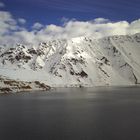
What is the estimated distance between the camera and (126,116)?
8875cm

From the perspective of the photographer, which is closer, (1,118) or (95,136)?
(95,136)

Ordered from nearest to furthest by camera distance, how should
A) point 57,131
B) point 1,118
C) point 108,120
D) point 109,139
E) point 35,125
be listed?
point 109,139
point 57,131
point 35,125
point 108,120
point 1,118

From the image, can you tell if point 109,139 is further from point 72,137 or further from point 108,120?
point 108,120

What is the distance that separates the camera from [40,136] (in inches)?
2486

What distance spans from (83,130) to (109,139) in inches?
383

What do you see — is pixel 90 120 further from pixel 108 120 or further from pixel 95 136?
Answer: pixel 95 136

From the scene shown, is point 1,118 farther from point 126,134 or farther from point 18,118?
point 126,134

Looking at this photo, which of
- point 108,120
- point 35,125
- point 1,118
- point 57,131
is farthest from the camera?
point 1,118

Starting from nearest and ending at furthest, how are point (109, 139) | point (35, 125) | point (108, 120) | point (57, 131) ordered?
point (109, 139), point (57, 131), point (35, 125), point (108, 120)

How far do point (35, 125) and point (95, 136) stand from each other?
18256 mm

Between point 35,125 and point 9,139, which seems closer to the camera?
point 9,139

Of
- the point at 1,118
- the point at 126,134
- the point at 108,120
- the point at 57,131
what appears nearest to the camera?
the point at 126,134

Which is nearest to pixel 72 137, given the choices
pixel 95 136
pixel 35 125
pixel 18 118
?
pixel 95 136

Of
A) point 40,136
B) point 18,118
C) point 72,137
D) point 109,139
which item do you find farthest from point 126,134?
point 18,118
